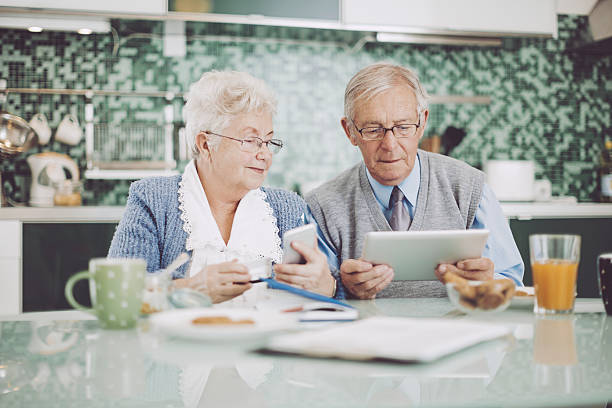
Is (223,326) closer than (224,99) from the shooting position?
Yes

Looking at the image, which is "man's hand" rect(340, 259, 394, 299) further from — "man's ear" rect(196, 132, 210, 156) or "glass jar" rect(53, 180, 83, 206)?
"glass jar" rect(53, 180, 83, 206)

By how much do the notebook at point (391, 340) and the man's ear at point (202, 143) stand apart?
3.62 ft

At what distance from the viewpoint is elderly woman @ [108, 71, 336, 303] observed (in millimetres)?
1683

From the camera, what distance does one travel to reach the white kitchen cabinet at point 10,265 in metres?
2.96

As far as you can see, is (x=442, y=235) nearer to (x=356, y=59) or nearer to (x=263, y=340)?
(x=263, y=340)

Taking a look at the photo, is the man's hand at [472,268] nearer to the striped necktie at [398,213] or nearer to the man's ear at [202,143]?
the striped necktie at [398,213]

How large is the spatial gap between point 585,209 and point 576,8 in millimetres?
1488

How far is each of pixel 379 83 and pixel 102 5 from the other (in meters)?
2.00

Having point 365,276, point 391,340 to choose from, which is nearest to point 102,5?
point 365,276

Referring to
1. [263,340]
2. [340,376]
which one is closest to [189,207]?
[263,340]

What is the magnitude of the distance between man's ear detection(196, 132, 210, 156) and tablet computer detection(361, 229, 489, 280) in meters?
0.73

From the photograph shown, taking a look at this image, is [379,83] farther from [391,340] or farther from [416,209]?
[391,340]

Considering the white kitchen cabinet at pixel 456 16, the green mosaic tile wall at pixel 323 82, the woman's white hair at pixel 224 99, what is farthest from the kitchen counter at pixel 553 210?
the woman's white hair at pixel 224 99

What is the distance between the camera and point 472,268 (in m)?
1.34
